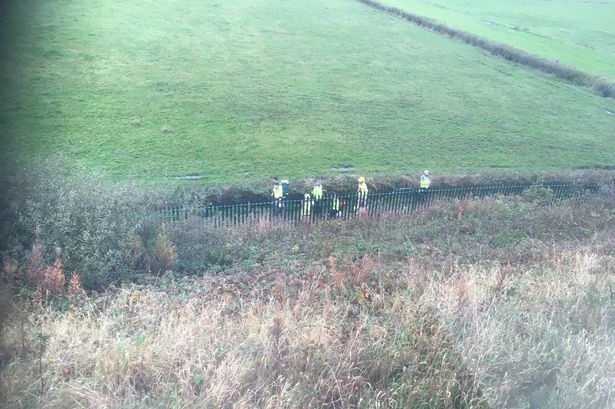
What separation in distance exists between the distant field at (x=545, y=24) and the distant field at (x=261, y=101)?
5536 mm

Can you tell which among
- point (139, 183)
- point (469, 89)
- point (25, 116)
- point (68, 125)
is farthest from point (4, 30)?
point (469, 89)

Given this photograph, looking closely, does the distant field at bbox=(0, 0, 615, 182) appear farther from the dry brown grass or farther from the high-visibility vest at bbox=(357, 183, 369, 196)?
the dry brown grass

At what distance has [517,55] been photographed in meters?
32.0

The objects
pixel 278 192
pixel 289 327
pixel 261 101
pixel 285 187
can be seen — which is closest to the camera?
pixel 289 327

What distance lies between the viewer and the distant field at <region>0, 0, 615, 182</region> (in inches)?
566

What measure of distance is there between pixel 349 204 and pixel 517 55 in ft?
82.0

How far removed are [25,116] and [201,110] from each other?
617 cm

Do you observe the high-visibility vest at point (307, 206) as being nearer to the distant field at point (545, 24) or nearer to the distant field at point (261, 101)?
the distant field at point (261, 101)

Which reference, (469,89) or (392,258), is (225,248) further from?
(469,89)

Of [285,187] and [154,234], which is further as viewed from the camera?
[285,187]

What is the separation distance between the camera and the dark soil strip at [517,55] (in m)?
28.4

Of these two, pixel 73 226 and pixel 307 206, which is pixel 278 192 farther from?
pixel 73 226

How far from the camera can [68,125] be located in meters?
14.8

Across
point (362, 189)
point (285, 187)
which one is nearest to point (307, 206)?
point (285, 187)
